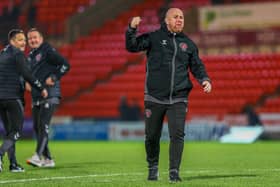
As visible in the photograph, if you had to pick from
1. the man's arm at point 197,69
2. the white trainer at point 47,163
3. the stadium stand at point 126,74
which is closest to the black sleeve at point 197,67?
the man's arm at point 197,69

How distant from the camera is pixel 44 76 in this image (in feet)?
47.5

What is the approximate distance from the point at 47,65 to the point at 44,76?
0.23 metres

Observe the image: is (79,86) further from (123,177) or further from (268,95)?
(123,177)

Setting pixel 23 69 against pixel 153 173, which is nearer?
pixel 153 173

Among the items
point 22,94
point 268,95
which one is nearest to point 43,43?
point 22,94

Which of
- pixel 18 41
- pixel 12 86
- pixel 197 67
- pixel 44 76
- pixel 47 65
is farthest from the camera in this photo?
pixel 47 65

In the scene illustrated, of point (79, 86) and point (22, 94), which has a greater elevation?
point (22, 94)

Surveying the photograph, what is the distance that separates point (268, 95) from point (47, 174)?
1898cm

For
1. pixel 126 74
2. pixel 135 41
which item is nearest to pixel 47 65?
pixel 135 41

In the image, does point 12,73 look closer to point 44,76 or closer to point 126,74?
point 44,76

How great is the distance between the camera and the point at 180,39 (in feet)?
34.8

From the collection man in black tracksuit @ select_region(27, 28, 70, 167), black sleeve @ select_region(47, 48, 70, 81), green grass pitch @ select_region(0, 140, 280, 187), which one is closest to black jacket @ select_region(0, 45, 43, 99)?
green grass pitch @ select_region(0, 140, 280, 187)

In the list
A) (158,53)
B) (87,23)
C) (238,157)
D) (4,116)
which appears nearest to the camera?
(158,53)

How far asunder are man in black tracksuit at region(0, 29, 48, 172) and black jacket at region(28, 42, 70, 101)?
1.39 meters
